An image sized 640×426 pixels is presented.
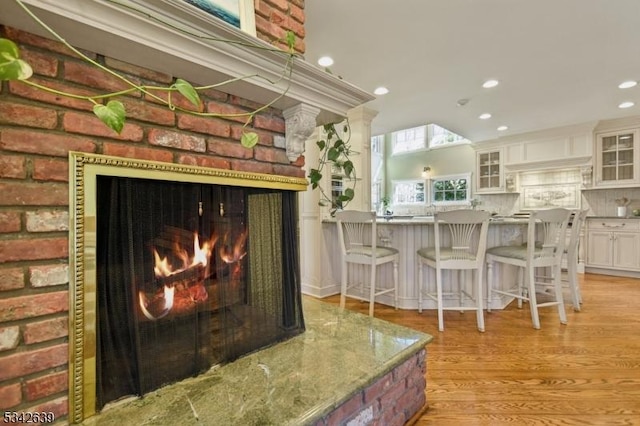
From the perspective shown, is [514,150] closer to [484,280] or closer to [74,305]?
[484,280]

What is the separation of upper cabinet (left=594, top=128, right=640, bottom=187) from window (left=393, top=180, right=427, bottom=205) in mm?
3310

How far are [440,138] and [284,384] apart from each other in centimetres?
723

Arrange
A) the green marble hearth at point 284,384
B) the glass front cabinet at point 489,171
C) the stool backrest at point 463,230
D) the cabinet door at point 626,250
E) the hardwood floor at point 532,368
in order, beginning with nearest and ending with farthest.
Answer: the green marble hearth at point 284,384, the hardwood floor at point 532,368, the stool backrest at point 463,230, the cabinet door at point 626,250, the glass front cabinet at point 489,171

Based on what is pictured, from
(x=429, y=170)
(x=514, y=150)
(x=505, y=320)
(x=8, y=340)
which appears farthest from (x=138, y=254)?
(x=429, y=170)

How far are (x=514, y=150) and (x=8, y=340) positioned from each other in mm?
6500

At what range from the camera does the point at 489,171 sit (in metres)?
5.79

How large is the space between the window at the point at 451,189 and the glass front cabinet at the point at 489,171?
2.02 ft

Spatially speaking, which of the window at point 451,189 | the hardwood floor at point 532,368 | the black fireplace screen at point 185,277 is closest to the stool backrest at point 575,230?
the hardwood floor at point 532,368

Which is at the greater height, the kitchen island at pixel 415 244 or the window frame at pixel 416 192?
the window frame at pixel 416 192

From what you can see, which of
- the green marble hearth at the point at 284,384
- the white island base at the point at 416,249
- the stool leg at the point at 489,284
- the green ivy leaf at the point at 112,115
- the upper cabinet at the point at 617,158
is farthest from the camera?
the upper cabinet at the point at 617,158

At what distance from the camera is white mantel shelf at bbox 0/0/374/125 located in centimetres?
78

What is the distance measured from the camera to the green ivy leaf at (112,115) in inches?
26.9

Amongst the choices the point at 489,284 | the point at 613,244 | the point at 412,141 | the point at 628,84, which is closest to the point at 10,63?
the point at 489,284

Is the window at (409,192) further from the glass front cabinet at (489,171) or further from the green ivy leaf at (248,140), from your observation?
the green ivy leaf at (248,140)
